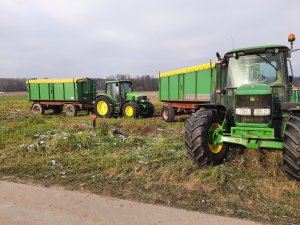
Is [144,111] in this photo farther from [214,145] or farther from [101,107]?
[214,145]

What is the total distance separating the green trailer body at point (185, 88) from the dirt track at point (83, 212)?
303 inches

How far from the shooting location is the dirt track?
3723mm

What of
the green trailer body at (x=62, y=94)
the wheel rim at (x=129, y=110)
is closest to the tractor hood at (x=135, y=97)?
the wheel rim at (x=129, y=110)

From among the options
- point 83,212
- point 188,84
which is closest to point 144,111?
point 188,84

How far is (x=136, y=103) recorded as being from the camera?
1580cm

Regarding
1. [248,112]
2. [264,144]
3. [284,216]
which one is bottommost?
[284,216]

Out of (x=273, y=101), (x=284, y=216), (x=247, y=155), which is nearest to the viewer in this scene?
(x=284, y=216)

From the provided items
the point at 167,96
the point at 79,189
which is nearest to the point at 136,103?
the point at 167,96

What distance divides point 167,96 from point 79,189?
1079 centimetres

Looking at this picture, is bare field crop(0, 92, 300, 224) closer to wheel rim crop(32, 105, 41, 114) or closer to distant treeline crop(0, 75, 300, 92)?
wheel rim crop(32, 105, 41, 114)

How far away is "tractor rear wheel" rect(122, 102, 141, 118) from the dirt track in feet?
35.0

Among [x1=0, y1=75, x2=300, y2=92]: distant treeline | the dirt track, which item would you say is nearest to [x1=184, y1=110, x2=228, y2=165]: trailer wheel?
the dirt track

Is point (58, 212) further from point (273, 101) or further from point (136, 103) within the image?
point (136, 103)

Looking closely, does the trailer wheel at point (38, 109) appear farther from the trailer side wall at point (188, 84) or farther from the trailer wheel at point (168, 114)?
the trailer wheel at point (168, 114)
